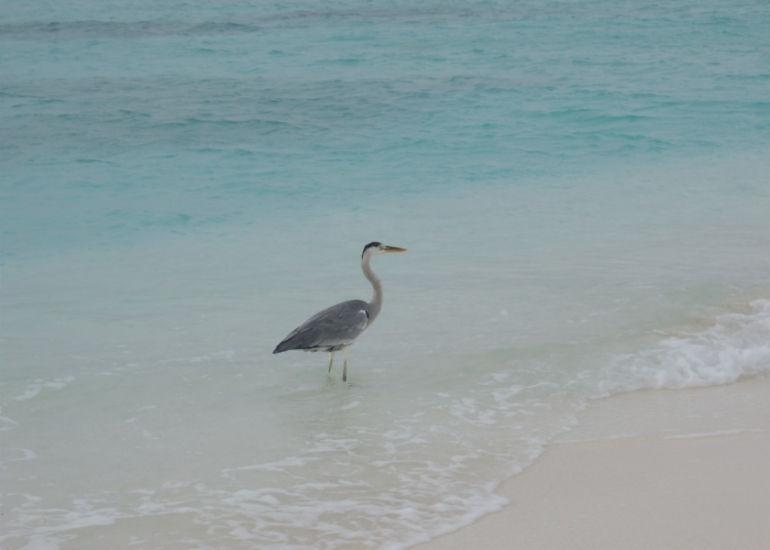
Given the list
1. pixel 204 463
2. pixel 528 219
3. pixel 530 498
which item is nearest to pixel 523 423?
pixel 530 498

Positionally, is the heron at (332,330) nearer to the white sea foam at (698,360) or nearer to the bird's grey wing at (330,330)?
the bird's grey wing at (330,330)

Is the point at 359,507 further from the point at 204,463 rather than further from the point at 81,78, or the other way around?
the point at 81,78

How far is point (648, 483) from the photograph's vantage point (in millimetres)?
4516

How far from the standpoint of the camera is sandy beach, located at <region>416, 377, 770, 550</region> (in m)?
3.99

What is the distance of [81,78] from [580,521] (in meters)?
20.7

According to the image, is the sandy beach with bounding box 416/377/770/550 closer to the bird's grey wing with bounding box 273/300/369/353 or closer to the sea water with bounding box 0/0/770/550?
the sea water with bounding box 0/0/770/550

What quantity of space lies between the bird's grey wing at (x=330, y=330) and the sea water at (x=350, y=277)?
0.36m

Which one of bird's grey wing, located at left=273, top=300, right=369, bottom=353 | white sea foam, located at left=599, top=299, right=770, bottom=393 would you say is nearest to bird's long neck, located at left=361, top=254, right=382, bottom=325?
bird's grey wing, located at left=273, top=300, right=369, bottom=353

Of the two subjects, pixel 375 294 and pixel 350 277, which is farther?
pixel 350 277

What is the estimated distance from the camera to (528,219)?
10844 millimetres

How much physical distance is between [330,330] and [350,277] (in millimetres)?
2696

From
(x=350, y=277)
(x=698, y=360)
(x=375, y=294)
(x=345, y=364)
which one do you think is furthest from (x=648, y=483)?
(x=350, y=277)

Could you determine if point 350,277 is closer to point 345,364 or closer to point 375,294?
point 375,294

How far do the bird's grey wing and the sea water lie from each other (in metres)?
0.36
